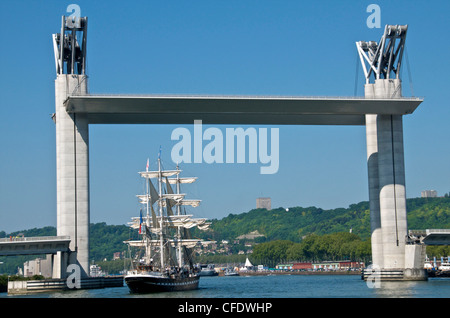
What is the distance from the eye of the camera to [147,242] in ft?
227

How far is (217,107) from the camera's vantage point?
66938 mm

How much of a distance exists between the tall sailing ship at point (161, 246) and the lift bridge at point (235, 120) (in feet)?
18.0

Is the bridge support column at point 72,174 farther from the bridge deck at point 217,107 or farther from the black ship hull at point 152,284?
the black ship hull at point 152,284

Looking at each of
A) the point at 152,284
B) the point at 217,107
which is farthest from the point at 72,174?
the point at 217,107

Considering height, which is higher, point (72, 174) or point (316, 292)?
point (72, 174)

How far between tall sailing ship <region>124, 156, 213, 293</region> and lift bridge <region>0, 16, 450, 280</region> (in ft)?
18.0

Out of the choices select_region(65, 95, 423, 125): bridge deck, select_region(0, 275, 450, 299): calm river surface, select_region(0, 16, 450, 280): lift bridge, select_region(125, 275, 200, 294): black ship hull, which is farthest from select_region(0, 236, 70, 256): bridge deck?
select_region(65, 95, 423, 125): bridge deck

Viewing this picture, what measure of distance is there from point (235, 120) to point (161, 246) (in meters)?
14.6

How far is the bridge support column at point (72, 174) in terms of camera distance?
64.3m

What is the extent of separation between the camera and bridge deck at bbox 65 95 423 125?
65062mm

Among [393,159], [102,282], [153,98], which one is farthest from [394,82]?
[102,282]

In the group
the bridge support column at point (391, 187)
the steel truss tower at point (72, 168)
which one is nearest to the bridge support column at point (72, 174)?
the steel truss tower at point (72, 168)
